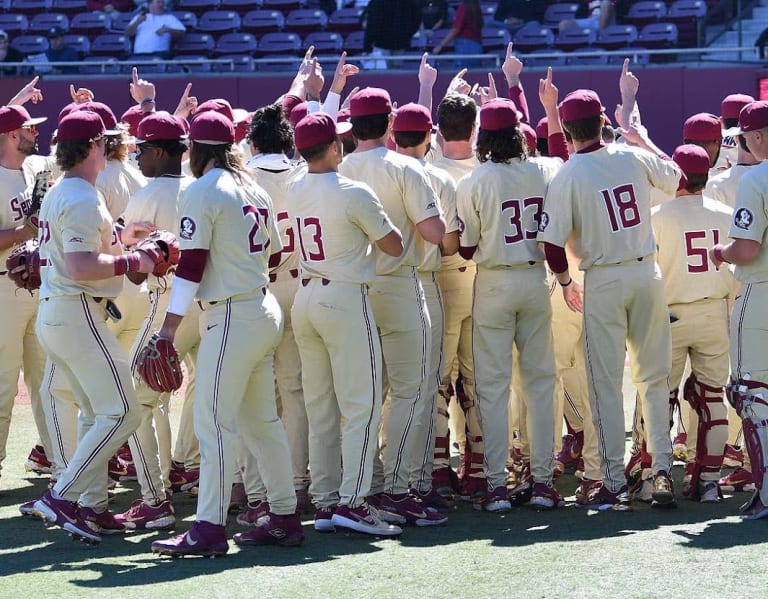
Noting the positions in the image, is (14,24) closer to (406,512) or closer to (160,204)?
(160,204)

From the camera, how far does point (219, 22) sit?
54.5 ft

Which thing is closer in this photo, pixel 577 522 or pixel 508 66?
pixel 577 522

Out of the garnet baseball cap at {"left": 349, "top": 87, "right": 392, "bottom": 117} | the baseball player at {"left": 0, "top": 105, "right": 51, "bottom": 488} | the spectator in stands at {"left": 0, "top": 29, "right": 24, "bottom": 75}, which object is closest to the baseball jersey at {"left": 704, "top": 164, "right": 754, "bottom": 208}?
the garnet baseball cap at {"left": 349, "top": 87, "right": 392, "bottom": 117}

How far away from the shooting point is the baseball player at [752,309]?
573cm

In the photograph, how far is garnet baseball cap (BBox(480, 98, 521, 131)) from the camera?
20.1 feet

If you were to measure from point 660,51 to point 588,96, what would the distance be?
7717mm

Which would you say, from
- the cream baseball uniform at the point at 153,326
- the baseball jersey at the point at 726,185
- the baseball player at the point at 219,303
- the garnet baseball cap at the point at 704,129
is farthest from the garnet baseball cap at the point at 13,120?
the baseball jersey at the point at 726,185

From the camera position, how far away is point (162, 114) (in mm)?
5938

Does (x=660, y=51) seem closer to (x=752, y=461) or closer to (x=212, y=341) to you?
(x=752, y=461)

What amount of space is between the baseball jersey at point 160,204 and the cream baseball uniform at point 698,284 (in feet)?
8.42

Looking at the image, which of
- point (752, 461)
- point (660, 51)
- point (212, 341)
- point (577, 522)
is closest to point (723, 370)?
point (752, 461)

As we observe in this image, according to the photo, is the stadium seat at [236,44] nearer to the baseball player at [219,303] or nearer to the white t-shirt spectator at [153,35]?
the white t-shirt spectator at [153,35]

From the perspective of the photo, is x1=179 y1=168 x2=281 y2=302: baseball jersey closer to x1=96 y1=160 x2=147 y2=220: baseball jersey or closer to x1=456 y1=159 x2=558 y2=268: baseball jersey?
x1=456 y1=159 x2=558 y2=268: baseball jersey

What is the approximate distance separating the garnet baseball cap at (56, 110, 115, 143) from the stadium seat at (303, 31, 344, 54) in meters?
10.3
